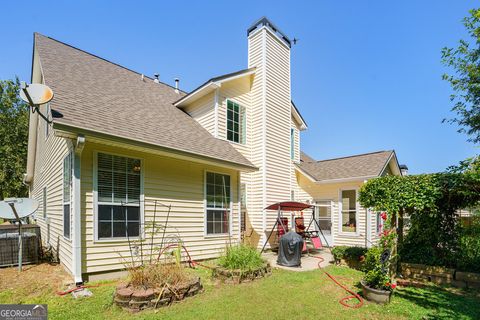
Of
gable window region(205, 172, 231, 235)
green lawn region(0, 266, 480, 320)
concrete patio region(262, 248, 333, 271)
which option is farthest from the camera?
gable window region(205, 172, 231, 235)

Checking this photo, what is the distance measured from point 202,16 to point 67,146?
6571 millimetres

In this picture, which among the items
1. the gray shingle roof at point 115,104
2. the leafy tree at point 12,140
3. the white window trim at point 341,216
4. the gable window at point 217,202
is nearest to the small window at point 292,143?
the white window trim at point 341,216

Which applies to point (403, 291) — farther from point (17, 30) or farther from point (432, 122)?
point (17, 30)

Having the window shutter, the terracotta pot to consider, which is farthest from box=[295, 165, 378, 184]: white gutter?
the terracotta pot

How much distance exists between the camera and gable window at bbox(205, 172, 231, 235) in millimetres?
8445

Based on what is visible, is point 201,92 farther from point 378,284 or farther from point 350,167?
point 378,284

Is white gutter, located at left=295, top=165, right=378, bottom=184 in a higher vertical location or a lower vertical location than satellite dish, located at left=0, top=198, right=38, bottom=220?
higher

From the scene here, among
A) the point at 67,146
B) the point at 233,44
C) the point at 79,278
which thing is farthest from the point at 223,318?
the point at 233,44

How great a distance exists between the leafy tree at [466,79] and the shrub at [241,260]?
13669 mm

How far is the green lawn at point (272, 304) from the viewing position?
13.9 ft

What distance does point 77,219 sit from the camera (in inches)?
218

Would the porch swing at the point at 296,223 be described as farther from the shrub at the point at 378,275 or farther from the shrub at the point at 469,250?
the shrub at the point at 469,250

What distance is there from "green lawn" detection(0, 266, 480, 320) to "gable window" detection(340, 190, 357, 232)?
5.95 m

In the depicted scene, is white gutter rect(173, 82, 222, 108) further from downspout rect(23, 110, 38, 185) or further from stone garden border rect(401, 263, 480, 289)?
stone garden border rect(401, 263, 480, 289)
